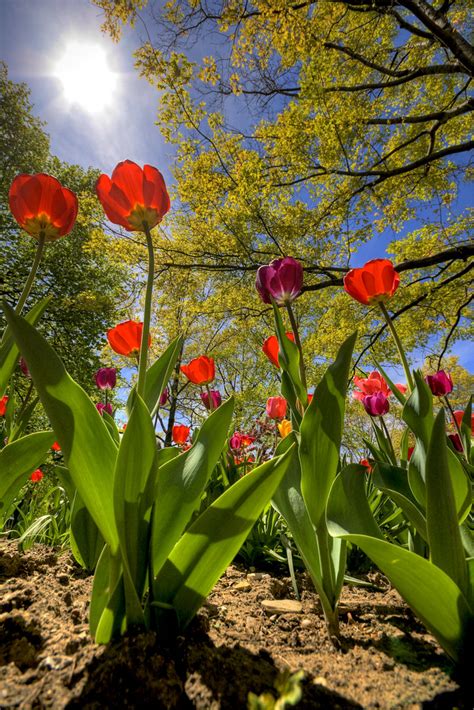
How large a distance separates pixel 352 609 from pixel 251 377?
1267 centimetres

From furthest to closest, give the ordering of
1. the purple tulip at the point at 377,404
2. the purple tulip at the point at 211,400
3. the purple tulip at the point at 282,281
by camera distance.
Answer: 1. the purple tulip at the point at 211,400
2. the purple tulip at the point at 377,404
3. the purple tulip at the point at 282,281

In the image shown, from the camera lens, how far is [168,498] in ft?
2.15

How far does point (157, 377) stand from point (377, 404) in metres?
1.23

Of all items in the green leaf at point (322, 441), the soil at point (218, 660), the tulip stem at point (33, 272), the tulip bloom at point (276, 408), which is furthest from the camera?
the tulip bloom at point (276, 408)

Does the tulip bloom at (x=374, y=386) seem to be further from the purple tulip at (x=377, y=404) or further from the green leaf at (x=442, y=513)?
the green leaf at (x=442, y=513)

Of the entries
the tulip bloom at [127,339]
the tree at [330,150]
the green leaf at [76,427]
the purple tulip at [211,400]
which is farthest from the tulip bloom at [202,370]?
the tree at [330,150]

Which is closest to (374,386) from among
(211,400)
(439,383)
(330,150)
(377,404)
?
(377,404)

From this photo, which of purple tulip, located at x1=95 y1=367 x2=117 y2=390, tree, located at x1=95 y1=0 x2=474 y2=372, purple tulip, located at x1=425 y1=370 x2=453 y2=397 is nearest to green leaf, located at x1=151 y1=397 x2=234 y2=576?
purple tulip, located at x1=95 y1=367 x2=117 y2=390

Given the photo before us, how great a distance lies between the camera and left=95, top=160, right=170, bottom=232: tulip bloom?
745 millimetres

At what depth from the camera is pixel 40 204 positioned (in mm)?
→ 894

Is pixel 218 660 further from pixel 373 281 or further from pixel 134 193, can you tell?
pixel 373 281

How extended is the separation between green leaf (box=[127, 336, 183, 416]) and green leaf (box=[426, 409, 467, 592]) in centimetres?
56

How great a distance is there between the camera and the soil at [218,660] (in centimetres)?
44

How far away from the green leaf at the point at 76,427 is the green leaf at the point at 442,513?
0.52m
